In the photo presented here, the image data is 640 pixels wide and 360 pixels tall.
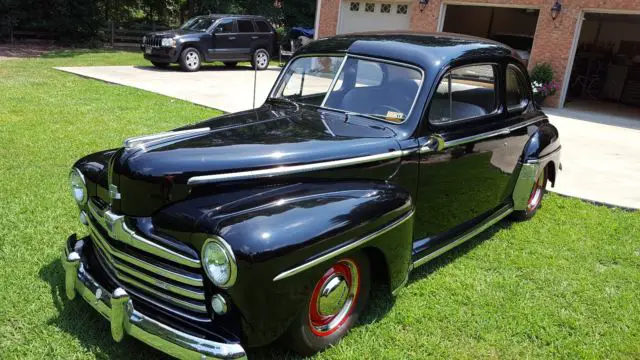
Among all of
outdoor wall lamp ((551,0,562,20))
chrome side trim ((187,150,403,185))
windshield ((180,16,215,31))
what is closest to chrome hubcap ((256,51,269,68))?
windshield ((180,16,215,31))

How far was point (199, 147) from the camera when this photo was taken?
2893 millimetres

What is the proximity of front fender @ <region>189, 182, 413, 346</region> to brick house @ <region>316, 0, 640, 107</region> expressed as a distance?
11361mm

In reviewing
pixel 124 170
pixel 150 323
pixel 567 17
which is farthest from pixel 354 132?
pixel 567 17

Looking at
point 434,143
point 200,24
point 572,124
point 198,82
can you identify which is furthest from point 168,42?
point 434,143

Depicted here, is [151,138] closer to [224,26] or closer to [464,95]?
[464,95]

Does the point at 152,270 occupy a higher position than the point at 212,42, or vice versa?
the point at 212,42

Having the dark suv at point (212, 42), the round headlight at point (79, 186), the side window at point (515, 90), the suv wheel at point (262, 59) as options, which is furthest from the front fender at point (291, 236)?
the suv wheel at point (262, 59)

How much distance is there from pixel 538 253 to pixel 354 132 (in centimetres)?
220

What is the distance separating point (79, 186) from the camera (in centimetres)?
326

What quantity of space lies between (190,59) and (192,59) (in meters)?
0.07

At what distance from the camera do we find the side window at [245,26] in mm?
16141

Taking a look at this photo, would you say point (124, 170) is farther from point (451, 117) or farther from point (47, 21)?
point (47, 21)

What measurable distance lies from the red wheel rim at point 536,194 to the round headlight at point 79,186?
405 centimetres

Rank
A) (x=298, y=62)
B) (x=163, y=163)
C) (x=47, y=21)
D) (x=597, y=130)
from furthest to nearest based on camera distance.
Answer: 1. (x=47, y=21)
2. (x=597, y=130)
3. (x=298, y=62)
4. (x=163, y=163)
